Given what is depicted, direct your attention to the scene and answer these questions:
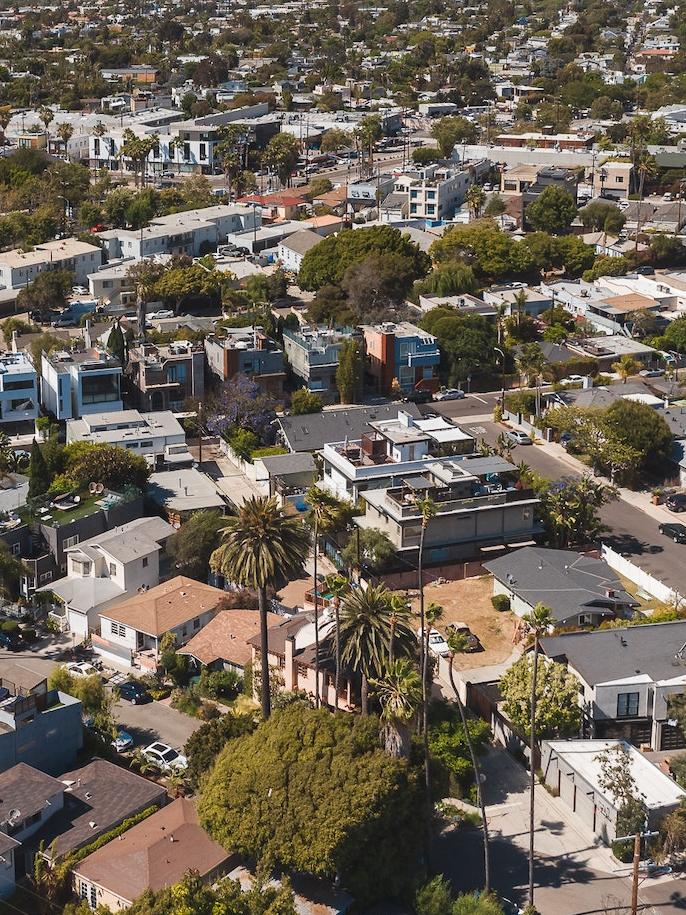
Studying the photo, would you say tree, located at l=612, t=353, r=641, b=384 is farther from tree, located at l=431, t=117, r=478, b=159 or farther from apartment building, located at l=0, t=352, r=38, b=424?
tree, located at l=431, t=117, r=478, b=159

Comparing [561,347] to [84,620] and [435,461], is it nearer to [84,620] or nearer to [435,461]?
[435,461]

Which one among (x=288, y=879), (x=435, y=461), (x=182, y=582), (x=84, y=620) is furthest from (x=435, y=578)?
(x=288, y=879)

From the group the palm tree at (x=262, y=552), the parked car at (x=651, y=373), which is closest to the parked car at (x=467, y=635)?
the palm tree at (x=262, y=552)

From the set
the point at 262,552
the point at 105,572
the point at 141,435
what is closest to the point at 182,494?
the point at 141,435

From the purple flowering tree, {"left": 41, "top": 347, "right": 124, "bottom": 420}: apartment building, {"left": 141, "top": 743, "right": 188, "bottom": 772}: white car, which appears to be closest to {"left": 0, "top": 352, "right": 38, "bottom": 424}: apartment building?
{"left": 41, "top": 347, "right": 124, "bottom": 420}: apartment building

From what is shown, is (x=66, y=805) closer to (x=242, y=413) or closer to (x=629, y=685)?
(x=629, y=685)

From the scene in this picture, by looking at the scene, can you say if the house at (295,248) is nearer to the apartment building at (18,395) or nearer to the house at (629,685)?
the apartment building at (18,395)

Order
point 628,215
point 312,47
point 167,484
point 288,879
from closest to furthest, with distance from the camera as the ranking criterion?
point 288,879, point 167,484, point 628,215, point 312,47
